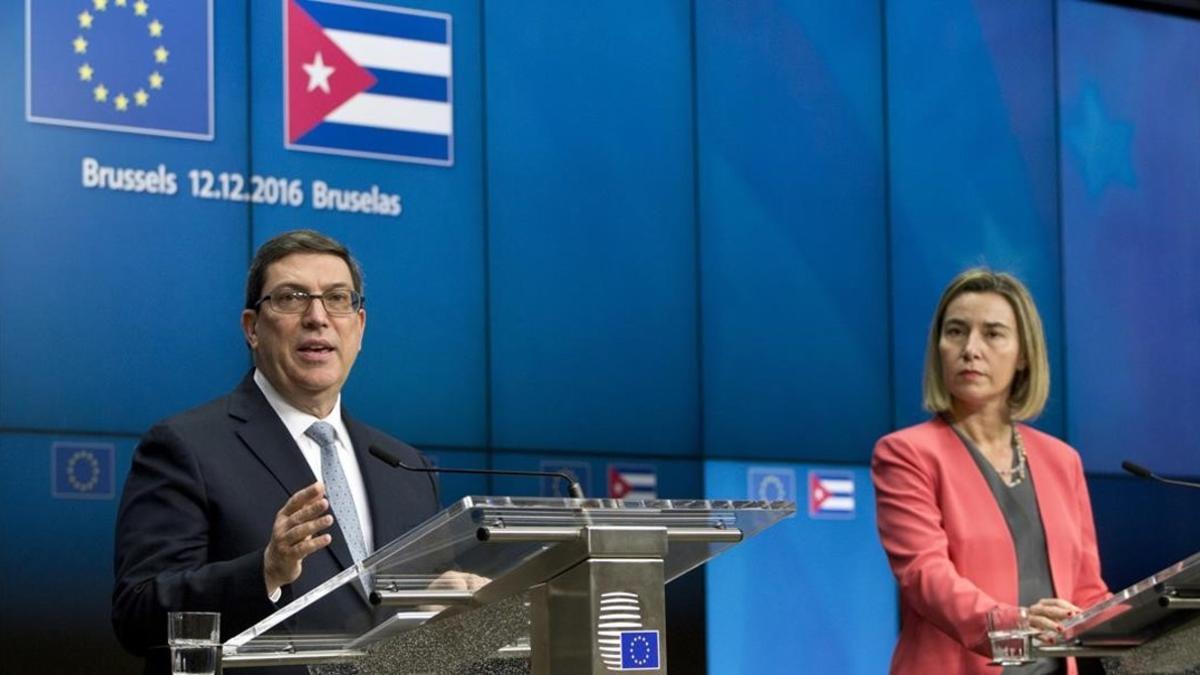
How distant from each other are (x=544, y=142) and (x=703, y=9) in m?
0.82

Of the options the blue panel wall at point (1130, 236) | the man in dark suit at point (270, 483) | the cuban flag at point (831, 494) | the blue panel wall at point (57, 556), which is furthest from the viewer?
the blue panel wall at point (1130, 236)

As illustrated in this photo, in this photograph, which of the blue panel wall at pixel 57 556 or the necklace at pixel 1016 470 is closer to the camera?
the necklace at pixel 1016 470

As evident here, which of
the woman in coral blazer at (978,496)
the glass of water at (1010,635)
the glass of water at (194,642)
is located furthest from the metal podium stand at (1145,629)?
the glass of water at (194,642)

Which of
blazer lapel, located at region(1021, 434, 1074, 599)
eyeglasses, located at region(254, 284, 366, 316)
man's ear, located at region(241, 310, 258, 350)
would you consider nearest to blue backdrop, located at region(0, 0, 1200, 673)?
man's ear, located at region(241, 310, 258, 350)

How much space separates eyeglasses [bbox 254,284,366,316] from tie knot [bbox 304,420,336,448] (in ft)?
0.72

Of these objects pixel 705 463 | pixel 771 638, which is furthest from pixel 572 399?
pixel 771 638

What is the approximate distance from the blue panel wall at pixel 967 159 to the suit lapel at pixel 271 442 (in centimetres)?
371

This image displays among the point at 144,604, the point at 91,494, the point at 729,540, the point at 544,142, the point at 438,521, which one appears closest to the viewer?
the point at 438,521

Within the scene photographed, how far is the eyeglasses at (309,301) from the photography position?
3.38 m

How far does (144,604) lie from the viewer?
2.88m

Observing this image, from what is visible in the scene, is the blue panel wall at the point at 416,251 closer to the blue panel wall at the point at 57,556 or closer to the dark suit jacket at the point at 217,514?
the blue panel wall at the point at 57,556

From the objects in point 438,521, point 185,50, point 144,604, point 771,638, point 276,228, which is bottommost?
point 771,638

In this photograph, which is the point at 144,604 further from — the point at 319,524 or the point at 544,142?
the point at 544,142

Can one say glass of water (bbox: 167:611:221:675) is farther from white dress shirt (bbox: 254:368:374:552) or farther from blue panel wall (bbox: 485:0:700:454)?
blue panel wall (bbox: 485:0:700:454)
